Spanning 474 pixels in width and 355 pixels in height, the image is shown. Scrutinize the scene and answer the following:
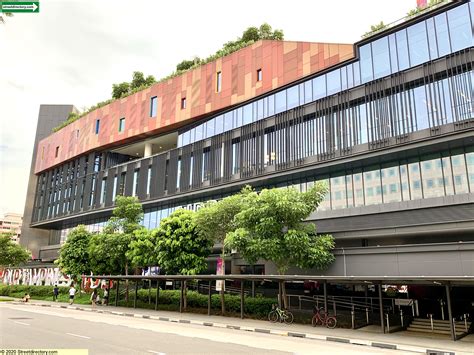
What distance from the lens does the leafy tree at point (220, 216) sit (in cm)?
2759

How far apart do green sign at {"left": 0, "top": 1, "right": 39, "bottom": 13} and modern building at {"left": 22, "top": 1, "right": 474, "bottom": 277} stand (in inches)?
826

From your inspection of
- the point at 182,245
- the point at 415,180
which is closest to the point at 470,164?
the point at 415,180

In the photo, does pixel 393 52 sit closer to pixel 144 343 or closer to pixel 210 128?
pixel 210 128

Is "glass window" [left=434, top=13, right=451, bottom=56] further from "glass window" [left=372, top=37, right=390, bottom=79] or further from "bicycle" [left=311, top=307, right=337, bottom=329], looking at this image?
"bicycle" [left=311, top=307, right=337, bottom=329]

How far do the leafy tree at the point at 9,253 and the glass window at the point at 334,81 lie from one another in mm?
50614

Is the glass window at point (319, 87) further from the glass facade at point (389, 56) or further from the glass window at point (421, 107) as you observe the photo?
the glass window at point (421, 107)

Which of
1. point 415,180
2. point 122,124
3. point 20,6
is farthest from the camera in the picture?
point 122,124

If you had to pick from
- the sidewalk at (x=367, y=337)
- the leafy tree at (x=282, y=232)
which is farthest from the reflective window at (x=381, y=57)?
the sidewalk at (x=367, y=337)

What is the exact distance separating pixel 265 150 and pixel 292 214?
1194 cm

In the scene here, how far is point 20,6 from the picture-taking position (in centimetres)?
834

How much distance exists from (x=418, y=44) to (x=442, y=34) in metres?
1.56

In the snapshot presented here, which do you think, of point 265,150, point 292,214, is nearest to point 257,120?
point 265,150

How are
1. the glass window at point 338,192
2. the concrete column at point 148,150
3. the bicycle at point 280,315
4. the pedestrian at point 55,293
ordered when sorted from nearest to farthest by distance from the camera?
the bicycle at point 280,315 → the glass window at point 338,192 → the pedestrian at point 55,293 → the concrete column at point 148,150

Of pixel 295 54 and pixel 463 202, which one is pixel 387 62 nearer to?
pixel 295 54
